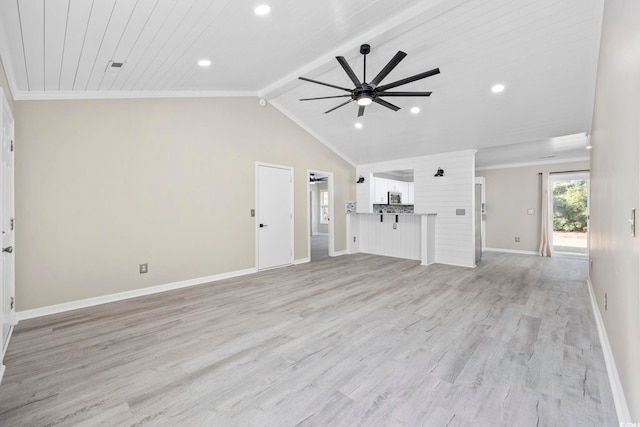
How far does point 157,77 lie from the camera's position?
3.51 metres

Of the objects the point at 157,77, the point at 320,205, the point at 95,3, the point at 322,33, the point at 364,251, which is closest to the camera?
the point at 95,3

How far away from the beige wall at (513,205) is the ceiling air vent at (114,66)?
8544 millimetres

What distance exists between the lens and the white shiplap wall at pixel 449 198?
5.73m

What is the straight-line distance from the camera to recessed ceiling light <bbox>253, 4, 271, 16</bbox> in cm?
249

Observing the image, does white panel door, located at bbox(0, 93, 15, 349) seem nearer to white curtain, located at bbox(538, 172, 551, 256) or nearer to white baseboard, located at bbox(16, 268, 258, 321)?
white baseboard, located at bbox(16, 268, 258, 321)

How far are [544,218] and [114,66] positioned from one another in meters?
Result: 8.96

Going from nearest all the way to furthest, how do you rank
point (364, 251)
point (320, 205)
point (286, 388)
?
point (286, 388), point (364, 251), point (320, 205)

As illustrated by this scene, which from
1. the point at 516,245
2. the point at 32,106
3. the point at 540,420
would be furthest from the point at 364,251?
the point at 32,106

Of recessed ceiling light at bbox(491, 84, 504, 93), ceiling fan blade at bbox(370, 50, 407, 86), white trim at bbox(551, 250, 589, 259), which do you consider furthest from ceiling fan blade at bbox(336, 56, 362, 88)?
white trim at bbox(551, 250, 589, 259)

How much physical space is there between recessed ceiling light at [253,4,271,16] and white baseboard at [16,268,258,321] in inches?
144

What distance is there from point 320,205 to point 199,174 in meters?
7.83

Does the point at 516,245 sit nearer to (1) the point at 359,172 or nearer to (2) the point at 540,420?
(1) the point at 359,172

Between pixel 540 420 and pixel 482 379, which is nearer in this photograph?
pixel 540 420

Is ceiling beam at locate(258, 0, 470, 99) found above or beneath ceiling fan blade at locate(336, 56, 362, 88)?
above
